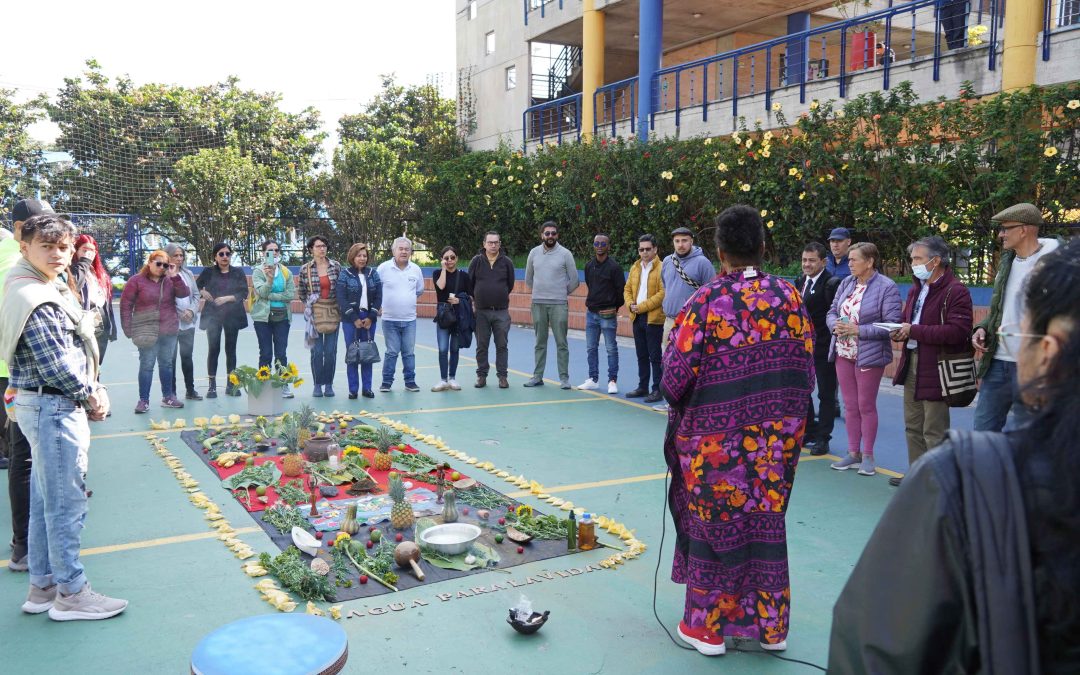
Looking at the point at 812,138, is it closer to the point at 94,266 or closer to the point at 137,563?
the point at 94,266

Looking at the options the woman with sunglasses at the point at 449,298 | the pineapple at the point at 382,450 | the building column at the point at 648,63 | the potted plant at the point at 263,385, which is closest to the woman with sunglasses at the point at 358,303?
the woman with sunglasses at the point at 449,298

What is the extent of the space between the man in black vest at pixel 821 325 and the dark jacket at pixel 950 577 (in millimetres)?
5790

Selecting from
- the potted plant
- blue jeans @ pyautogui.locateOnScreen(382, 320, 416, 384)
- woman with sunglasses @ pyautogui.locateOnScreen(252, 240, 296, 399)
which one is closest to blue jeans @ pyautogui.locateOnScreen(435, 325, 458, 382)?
blue jeans @ pyautogui.locateOnScreen(382, 320, 416, 384)

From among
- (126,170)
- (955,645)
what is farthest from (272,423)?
(126,170)

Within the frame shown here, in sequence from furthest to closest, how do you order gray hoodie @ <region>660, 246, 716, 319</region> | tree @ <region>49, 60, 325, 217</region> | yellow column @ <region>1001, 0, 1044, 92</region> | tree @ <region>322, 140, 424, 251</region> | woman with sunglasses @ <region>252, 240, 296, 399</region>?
1. tree @ <region>49, 60, 325, 217</region>
2. tree @ <region>322, 140, 424, 251</region>
3. yellow column @ <region>1001, 0, 1044, 92</region>
4. woman with sunglasses @ <region>252, 240, 296, 399</region>
5. gray hoodie @ <region>660, 246, 716, 319</region>

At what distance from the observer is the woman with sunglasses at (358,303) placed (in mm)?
9648

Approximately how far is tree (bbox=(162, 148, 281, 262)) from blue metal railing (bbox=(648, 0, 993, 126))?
10973 millimetres

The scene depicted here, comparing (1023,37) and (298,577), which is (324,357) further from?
(1023,37)

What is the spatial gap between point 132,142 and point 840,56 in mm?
21810

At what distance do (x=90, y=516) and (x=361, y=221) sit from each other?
17.6 metres

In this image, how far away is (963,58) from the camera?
11844mm

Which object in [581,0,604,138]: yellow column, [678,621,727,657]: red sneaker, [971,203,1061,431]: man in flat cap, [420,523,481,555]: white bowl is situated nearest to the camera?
[678,621,727,657]: red sneaker

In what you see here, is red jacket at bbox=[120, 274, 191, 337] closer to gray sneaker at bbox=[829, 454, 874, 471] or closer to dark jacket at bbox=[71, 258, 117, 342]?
dark jacket at bbox=[71, 258, 117, 342]

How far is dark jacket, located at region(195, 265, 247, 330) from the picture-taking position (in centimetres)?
980
